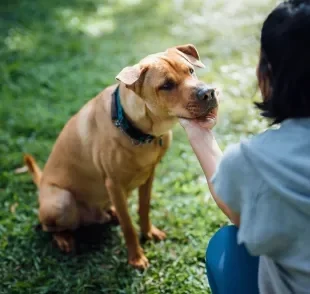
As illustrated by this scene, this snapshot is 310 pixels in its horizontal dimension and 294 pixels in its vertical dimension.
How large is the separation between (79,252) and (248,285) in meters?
1.27

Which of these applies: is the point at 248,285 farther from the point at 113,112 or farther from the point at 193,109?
the point at 113,112

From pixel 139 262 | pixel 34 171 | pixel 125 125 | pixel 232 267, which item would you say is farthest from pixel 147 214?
pixel 232 267

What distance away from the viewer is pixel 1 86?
14.2ft

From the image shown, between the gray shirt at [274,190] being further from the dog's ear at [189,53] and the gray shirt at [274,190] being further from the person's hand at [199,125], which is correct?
the dog's ear at [189,53]

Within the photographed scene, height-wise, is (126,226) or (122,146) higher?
(122,146)

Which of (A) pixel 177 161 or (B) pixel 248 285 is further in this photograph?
(A) pixel 177 161

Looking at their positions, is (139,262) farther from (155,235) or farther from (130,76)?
(130,76)

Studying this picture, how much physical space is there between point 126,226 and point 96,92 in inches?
66.0

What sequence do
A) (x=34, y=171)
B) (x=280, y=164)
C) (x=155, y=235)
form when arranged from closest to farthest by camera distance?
(x=280, y=164) → (x=155, y=235) → (x=34, y=171)

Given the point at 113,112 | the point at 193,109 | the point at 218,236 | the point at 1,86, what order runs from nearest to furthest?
the point at 218,236, the point at 193,109, the point at 113,112, the point at 1,86

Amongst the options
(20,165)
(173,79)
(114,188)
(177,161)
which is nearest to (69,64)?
(20,165)

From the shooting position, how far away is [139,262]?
2.80 m

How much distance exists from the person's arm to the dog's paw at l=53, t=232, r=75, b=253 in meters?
1.21

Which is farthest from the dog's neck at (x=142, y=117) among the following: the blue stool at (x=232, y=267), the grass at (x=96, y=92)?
the grass at (x=96, y=92)
